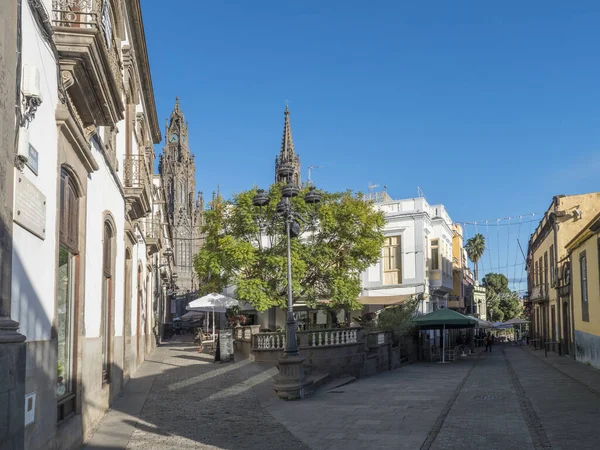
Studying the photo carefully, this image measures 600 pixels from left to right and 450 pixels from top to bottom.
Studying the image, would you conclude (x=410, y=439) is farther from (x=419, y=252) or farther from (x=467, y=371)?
(x=419, y=252)

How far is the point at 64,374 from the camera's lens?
895 cm

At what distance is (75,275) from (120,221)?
5.41 m

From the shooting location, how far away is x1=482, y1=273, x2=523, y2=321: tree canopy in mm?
74562

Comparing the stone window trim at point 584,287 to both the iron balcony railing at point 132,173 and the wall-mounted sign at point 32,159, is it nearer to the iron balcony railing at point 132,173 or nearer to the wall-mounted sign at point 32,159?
the iron balcony railing at point 132,173

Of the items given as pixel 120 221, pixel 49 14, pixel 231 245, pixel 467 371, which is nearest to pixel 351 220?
pixel 231 245

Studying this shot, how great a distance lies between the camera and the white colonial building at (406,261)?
3397 centimetres

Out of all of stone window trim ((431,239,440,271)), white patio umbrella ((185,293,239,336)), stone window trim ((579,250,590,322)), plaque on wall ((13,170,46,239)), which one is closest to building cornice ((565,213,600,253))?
stone window trim ((579,250,590,322))

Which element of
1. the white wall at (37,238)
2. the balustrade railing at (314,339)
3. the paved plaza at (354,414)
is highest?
the white wall at (37,238)

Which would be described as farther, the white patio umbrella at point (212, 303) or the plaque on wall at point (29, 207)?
Answer: the white patio umbrella at point (212, 303)

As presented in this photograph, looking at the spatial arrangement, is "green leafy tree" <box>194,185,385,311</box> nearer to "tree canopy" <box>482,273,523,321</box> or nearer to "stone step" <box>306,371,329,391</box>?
"stone step" <box>306,371,329,391</box>

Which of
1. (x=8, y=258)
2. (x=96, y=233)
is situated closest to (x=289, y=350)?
(x=96, y=233)

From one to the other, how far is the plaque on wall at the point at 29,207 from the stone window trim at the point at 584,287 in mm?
20850

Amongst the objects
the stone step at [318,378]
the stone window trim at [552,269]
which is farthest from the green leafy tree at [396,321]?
the stone window trim at [552,269]

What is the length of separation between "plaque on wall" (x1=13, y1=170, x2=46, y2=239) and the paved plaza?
3977 millimetres
